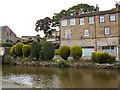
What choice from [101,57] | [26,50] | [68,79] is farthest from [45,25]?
[68,79]

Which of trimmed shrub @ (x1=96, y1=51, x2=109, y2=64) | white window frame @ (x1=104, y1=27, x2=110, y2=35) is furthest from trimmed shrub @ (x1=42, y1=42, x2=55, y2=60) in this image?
white window frame @ (x1=104, y1=27, x2=110, y2=35)

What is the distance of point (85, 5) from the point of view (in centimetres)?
4588

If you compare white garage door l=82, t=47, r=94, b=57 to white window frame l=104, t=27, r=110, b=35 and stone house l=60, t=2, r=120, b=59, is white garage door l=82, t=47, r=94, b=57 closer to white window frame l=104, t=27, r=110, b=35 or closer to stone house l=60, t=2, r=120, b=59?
stone house l=60, t=2, r=120, b=59

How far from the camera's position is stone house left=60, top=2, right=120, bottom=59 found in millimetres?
26047

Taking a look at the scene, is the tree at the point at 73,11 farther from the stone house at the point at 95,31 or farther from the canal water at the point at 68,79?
the canal water at the point at 68,79

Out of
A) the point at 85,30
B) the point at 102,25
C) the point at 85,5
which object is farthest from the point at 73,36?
the point at 85,5

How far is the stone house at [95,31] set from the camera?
85.5 ft

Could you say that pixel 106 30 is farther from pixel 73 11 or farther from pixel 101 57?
pixel 73 11

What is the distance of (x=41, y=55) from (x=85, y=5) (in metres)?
28.8

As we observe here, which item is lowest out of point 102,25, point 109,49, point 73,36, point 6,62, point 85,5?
point 6,62

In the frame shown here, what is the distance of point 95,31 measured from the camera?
27969 mm

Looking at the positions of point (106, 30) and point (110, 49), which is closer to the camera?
point (110, 49)

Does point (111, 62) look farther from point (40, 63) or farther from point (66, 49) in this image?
point (40, 63)

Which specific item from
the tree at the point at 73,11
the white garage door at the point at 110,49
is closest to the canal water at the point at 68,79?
the white garage door at the point at 110,49
